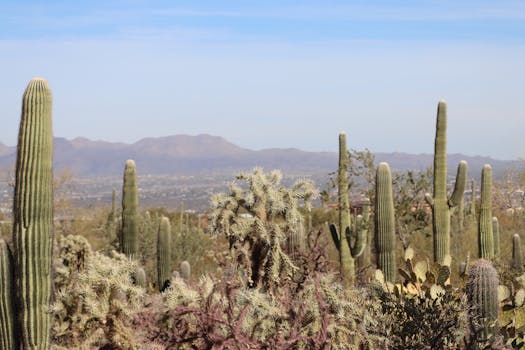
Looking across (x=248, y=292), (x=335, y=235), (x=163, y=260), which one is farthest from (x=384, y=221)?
(x=248, y=292)

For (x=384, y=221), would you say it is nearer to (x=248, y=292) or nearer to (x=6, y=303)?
(x=6, y=303)

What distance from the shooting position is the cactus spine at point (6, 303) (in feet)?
28.9

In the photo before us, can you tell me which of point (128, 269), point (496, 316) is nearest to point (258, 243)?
point (128, 269)

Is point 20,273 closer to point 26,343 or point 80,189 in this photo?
point 26,343

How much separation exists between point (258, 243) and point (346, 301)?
4.05 feet

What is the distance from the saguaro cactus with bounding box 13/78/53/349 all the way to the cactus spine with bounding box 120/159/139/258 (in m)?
4.98

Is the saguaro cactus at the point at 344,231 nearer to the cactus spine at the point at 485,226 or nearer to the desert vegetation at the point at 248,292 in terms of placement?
the cactus spine at the point at 485,226

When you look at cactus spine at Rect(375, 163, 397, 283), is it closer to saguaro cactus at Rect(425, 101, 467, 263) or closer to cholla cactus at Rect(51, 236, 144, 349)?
saguaro cactus at Rect(425, 101, 467, 263)

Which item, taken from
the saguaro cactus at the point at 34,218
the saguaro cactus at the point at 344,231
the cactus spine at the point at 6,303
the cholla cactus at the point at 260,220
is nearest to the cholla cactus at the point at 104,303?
the cholla cactus at the point at 260,220

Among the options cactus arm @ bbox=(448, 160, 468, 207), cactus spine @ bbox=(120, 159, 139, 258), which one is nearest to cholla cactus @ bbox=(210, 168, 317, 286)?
cactus spine @ bbox=(120, 159, 139, 258)

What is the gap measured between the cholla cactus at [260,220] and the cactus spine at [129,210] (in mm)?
9054

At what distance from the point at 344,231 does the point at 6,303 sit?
9.12 metres

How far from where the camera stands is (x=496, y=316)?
273 inches

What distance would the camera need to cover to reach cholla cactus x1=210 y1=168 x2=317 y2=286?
496 centimetres
